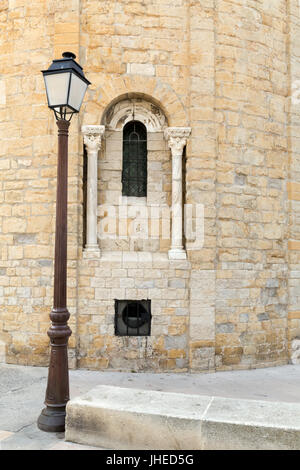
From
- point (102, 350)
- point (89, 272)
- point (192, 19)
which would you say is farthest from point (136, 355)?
point (192, 19)

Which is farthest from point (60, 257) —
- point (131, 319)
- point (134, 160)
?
point (134, 160)

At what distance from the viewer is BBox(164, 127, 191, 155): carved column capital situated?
670 centimetres

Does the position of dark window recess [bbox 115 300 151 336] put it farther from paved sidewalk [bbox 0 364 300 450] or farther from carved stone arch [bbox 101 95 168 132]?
carved stone arch [bbox 101 95 168 132]

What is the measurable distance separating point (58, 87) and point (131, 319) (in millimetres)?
3740

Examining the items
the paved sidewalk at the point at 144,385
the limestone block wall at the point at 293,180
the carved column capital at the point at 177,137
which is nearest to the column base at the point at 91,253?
the paved sidewalk at the point at 144,385

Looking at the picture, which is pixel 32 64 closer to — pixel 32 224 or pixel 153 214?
pixel 32 224

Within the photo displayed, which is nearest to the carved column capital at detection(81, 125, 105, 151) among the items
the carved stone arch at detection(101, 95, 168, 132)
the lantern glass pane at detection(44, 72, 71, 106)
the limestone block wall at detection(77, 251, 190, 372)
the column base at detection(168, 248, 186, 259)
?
the carved stone arch at detection(101, 95, 168, 132)

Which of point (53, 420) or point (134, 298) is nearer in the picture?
point (53, 420)

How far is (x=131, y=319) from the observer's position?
6645 millimetres

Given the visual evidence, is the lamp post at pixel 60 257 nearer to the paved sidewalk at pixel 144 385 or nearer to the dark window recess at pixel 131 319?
the paved sidewalk at pixel 144 385

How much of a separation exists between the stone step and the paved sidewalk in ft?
2.74

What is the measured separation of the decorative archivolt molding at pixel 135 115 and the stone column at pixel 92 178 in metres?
0.40

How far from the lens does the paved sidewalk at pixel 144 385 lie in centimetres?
475

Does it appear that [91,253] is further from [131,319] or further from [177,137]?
[177,137]
